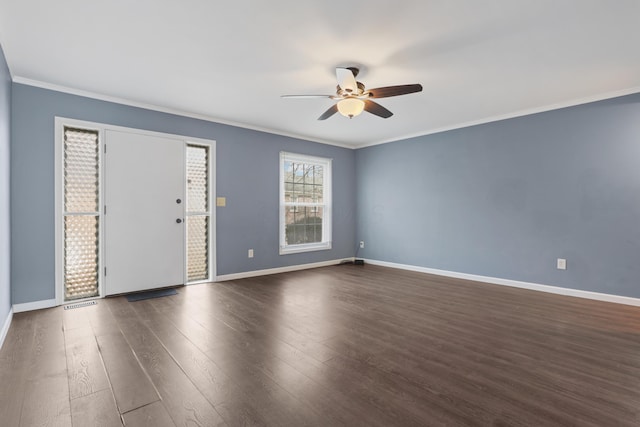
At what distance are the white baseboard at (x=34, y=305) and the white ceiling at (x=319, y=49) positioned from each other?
7.72 ft

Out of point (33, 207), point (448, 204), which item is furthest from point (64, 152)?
point (448, 204)

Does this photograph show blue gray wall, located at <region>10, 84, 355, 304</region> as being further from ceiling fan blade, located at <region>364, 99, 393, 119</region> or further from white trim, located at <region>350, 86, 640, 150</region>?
ceiling fan blade, located at <region>364, 99, 393, 119</region>

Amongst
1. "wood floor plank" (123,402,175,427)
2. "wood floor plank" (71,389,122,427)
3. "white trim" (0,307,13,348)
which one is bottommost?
"wood floor plank" (71,389,122,427)

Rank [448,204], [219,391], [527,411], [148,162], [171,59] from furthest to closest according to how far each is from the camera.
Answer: [448,204]
[148,162]
[171,59]
[219,391]
[527,411]

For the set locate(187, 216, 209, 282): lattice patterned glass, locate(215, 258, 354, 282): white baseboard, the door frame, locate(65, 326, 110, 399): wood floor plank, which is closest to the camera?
locate(65, 326, 110, 399): wood floor plank

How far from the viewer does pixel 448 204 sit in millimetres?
5016

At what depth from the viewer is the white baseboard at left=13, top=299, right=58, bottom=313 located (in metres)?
3.11

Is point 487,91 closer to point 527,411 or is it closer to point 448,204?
point 448,204

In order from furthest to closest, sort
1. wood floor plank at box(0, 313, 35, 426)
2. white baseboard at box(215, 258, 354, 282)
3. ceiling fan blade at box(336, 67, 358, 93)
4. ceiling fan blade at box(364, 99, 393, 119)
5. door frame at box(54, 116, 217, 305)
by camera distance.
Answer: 1. white baseboard at box(215, 258, 354, 282)
2. door frame at box(54, 116, 217, 305)
3. ceiling fan blade at box(364, 99, 393, 119)
4. ceiling fan blade at box(336, 67, 358, 93)
5. wood floor plank at box(0, 313, 35, 426)

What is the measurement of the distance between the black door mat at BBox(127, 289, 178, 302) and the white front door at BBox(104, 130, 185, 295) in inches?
5.3

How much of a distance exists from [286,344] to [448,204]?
3745 mm

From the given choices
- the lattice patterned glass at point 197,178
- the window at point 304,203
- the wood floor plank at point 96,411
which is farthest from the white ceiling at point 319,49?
the wood floor plank at point 96,411

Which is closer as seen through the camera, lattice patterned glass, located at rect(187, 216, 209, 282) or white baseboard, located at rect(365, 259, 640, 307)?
white baseboard, located at rect(365, 259, 640, 307)

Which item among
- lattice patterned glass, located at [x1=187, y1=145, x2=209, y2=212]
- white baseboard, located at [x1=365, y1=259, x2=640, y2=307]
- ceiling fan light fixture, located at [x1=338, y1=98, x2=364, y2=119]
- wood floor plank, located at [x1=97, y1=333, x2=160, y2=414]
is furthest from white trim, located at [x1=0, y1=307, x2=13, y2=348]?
white baseboard, located at [x1=365, y1=259, x2=640, y2=307]
